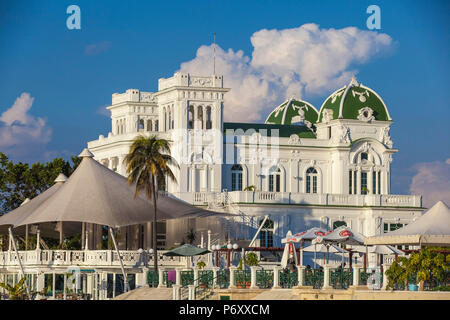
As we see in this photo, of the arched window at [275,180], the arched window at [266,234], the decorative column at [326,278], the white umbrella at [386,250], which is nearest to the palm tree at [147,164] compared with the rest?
the white umbrella at [386,250]

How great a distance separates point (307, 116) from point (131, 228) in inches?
781

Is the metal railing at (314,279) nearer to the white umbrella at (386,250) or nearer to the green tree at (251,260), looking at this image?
the white umbrella at (386,250)

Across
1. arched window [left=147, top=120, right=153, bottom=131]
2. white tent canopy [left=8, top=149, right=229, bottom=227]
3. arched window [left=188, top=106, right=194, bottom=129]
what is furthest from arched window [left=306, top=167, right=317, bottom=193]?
white tent canopy [left=8, top=149, right=229, bottom=227]

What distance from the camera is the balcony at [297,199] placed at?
78.2 m

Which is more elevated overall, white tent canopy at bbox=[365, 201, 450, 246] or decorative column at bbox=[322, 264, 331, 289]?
white tent canopy at bbox=[365, 201, 450, 246]

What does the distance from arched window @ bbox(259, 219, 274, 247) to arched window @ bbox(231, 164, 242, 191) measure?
5322 millimetres

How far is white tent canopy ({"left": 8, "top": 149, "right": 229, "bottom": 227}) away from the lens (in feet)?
207

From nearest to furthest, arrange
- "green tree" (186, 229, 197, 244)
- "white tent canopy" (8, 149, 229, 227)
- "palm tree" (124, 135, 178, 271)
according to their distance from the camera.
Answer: "white tent canopy" (8, 149, 229, 227)
"palm tree" (124, 135, 178, 271)
"green tree" (186, 229, 197, 244)

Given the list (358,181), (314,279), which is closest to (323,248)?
(314,279)

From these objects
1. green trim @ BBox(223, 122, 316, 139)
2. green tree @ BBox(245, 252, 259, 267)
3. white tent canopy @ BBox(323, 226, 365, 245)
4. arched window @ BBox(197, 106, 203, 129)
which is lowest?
green tree @ BBox(245, 252, 259, 267)

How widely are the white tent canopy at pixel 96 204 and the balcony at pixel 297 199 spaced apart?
9331 millimetres

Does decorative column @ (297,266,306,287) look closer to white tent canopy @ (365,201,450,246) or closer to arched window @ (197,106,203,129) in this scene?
white tent canopy @ (365,201,450,246)
